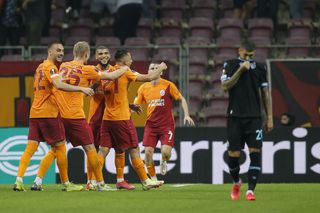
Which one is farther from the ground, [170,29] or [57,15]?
[57,15]

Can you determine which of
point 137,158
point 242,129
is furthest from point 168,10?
point 242,129

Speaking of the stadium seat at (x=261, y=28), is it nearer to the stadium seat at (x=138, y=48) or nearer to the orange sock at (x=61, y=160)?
the stadium seat at (x=138, y=48)

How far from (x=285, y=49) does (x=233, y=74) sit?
8.52m

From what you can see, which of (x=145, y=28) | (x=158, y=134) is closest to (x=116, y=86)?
(x=158, y=134)

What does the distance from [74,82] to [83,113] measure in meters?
0.54

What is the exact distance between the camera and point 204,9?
24.8 m

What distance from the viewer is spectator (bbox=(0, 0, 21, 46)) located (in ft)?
76.1

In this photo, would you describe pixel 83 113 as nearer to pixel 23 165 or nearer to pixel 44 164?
pixel 44 164

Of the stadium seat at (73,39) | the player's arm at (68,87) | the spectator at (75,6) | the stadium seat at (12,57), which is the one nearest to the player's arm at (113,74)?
the player's arm at (68,87)

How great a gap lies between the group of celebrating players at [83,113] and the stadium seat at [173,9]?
27.0 feet

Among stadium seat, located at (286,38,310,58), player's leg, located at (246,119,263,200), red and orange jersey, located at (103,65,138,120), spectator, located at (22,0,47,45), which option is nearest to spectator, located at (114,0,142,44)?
spectator, located at (22,0,47,45)

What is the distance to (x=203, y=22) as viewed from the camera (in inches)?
945

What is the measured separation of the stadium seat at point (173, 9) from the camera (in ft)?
81.2

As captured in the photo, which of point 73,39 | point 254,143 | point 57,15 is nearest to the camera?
point 254,143
